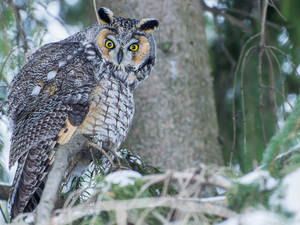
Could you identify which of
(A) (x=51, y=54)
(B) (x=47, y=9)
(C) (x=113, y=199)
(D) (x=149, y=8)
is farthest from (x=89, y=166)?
(B) (x=47, y=9)

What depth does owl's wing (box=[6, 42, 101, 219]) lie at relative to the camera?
1620 millimetres

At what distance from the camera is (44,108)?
1.75 m

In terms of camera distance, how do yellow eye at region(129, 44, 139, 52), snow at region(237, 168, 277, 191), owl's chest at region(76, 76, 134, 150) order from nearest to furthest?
snow at region(237, 168, 277, 191) → owl's chest at region(76, 76, 134, 150) → yellow eye at region(129, 44, 139, 52)

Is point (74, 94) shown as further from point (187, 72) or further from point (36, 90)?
point (187, 72)

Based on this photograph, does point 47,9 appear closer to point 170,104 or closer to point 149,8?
point 149,8

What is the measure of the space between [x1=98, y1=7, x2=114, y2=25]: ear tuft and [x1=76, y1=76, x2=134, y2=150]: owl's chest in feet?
1.17

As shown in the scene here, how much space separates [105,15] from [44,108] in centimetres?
66

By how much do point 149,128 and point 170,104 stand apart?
23 centimetres

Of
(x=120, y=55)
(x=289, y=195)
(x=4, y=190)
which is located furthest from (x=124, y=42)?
(x=289, y=195)

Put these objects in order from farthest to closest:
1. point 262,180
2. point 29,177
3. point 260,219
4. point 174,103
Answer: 1. point 174,103
2. point 29,177
3. point 262,180
4. point 260,219

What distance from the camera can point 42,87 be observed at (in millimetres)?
1886

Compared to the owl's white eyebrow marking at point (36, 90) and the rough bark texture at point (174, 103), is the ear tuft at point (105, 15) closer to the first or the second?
the rough bark texture at point (174, 103)

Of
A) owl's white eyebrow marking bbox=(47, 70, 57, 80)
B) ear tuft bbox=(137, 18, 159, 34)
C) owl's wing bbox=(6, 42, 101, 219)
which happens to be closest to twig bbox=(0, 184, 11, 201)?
owl's wing bbox=(6, 42, 101, 219)

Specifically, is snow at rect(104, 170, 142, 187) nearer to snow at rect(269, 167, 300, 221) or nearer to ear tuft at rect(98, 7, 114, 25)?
snow at rect(269, 167, 300, 221)
